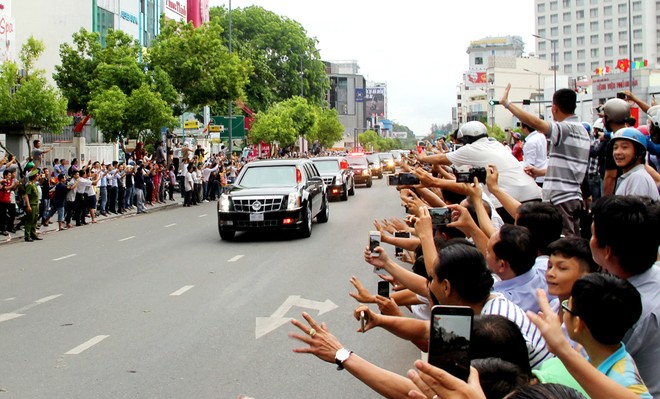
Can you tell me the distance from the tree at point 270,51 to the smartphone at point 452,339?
234 ft

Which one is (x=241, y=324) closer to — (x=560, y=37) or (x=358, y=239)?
(x=358, y=239)

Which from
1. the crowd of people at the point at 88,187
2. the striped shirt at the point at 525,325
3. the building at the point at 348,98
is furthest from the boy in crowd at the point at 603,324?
the building at the point at 348,98

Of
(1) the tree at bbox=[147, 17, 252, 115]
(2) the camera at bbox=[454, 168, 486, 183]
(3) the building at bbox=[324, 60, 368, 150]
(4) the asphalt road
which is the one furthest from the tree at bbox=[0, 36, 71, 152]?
(3) the building at bbox=[324, 60, 368, 150]

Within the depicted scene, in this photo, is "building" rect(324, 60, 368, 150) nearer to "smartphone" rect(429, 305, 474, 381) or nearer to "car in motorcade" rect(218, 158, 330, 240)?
"car in motorcade" rect(218, 158, 330, 240)

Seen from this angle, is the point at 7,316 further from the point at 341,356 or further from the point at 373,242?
the point at 341,356

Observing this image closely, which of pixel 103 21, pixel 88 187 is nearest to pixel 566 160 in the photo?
pixel 88 187

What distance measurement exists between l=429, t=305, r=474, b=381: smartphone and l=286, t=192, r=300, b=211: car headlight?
15725 millimetres

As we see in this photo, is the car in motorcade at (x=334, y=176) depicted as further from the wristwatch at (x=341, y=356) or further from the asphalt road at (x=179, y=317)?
the wristwatch at (x=341, y=356)

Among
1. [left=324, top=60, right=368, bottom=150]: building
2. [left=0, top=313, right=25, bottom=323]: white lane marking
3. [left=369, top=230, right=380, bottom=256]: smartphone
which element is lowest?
[left=0, top=313, right=25, bottom=323]: white lane marking

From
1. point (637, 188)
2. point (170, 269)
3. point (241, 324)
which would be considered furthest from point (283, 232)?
point (637, 188)

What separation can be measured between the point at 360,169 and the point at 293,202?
2535cm

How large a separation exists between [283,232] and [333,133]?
7849 cm

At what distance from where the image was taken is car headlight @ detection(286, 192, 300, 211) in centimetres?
1848

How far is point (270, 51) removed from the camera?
7838cm
